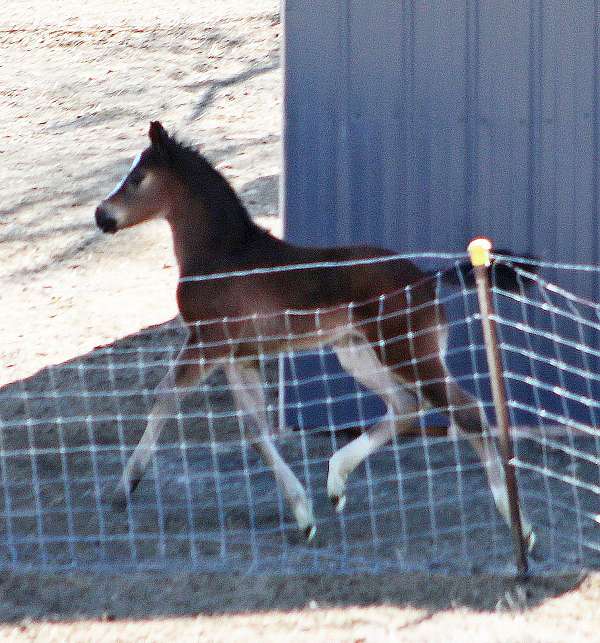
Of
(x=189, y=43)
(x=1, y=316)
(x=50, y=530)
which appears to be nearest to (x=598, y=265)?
(x=50, y=530)

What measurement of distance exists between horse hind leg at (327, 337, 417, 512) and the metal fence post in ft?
3.00

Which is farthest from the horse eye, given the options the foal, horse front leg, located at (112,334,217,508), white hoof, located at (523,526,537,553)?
white hoof, located at (523,526,537,553)

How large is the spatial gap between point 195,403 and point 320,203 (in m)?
1.56

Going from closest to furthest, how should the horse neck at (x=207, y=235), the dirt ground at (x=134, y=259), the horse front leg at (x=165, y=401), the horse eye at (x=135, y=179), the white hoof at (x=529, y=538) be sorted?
the dirt ground at (x=134, y=259) → the white hoof at (x=529, y=538) → the horse front leg at (x=165, y=401) → the horse neck at (x=207, y=235) → the horse eye at (x=135, y=179)

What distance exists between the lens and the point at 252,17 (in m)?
16.7

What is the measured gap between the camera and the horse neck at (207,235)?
6.02 metres

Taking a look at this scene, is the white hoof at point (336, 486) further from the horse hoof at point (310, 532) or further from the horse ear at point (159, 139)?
the horse ear at point (159, 139)

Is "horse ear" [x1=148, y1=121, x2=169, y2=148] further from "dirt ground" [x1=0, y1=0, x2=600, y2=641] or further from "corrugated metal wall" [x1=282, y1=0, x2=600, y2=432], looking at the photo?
"dirt ground" [x1=0, y1=0, x2=600, y2=641]

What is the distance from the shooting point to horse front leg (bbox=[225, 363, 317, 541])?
5605mm

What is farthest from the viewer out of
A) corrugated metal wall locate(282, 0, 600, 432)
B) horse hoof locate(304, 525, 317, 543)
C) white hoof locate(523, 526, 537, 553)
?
corrugated metal wall locate(282, 0, 600, 432)

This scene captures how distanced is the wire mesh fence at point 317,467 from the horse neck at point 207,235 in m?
0.36

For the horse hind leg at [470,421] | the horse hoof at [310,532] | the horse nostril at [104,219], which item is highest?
the horse nostril at [104,219]

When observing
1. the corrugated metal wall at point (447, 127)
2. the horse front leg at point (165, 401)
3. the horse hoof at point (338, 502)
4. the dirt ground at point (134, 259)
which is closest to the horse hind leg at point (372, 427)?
the horse hoof at point (338, 502)

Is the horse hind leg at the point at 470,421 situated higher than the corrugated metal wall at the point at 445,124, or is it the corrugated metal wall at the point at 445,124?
the corrugated metal wall at the point at 445,124
